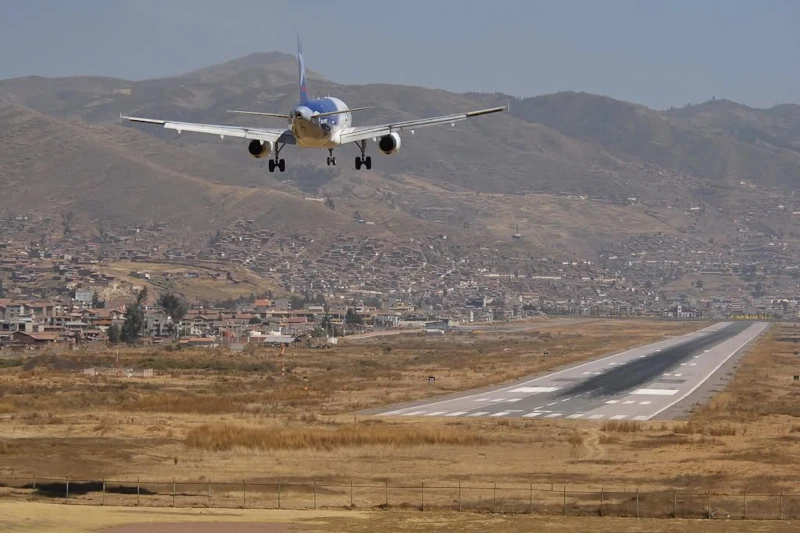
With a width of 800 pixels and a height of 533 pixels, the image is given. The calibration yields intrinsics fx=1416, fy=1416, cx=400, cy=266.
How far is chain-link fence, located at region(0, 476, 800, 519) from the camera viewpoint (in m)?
60.3

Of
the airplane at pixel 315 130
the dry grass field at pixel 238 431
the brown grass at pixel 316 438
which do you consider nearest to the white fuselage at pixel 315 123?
the airplane at pixel 315 130

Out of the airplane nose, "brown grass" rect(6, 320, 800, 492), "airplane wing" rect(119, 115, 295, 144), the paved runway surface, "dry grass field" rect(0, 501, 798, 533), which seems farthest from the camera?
the paved runway surface

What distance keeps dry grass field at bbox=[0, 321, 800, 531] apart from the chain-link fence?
9.8 inches

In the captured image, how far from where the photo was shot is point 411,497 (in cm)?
6419

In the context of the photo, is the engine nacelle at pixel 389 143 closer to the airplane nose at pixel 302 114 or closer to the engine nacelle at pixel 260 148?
the airplane nose at pixel 302 114

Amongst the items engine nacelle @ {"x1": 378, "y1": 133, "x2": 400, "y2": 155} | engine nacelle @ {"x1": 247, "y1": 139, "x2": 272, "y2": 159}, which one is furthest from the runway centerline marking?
engine nacelle @ {"x1": 247, "y1": 139, "x2": 272, "y2": 159}

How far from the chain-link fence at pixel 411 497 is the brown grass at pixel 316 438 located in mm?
12778

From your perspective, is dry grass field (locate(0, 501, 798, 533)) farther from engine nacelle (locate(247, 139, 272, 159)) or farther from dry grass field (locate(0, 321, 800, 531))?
engine nacelle (locate(247, 139, 272, 159))

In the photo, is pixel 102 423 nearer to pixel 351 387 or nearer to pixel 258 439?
pixel 258 439

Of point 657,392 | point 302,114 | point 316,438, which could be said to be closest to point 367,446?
point 316,438

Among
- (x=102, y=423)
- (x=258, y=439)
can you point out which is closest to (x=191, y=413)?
(x=102, y=423)

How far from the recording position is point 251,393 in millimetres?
122062

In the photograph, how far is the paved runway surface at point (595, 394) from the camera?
103 meters

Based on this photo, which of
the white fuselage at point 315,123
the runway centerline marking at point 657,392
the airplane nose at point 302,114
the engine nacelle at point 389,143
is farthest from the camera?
the runway centerline marking at point 657,392
